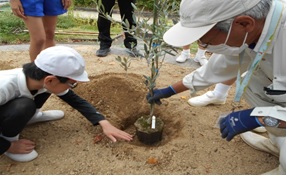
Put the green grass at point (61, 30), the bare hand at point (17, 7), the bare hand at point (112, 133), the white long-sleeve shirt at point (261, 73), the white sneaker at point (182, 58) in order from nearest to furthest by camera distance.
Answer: the white long-sleeve shirt at point (261, 73) → the bare hand at point (112, 133) → the bare hand at point (17, 7) → the white sneaker at point (182, 58) → the green grass at point (61, 30)

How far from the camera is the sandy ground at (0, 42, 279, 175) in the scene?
183 centimetres

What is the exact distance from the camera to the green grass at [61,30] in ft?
14.4

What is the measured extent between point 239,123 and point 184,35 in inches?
21.8

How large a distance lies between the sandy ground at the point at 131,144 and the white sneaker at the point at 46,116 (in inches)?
1.5

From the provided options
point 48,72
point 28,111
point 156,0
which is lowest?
point 28,111

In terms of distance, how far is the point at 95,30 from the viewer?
534 cm

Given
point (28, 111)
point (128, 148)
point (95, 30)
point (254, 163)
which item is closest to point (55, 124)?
point (28, 111)

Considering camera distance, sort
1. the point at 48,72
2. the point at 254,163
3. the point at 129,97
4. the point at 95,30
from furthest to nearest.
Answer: the point at 95,30 < the point at 129,97 < the point at 254,163 < the point at 48,72

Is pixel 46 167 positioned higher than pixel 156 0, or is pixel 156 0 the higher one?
pixel 156 0

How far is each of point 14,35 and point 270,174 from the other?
4.03m

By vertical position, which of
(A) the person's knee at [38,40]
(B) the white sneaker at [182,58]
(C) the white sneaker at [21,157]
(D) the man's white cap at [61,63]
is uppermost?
(D) the man's white cap at [61,63]

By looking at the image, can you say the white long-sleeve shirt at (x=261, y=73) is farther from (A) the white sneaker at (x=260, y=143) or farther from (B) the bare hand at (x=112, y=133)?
(B) the bare hand at (x=112, y=133)

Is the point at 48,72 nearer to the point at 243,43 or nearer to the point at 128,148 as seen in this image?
the point at 128,148

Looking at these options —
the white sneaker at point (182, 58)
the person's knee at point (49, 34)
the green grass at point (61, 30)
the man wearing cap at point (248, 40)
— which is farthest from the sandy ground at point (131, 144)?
the green grass at point (61, 30)
